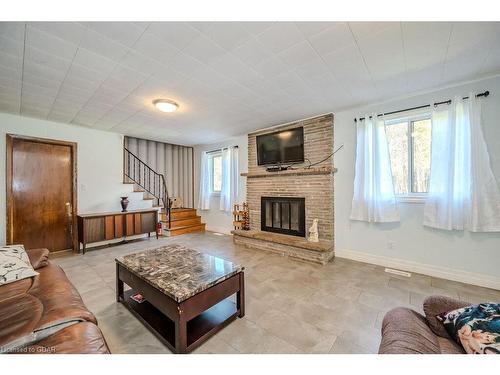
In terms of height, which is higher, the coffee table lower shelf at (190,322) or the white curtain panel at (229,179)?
the white curtain panel at (229,179)

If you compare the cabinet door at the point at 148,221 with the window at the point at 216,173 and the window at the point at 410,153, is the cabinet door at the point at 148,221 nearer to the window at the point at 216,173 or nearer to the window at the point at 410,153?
the window at the point at 216,173

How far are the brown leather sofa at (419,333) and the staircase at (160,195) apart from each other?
16.3 feet

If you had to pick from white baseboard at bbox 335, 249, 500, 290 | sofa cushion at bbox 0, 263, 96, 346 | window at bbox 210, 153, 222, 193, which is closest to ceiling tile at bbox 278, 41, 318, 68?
sofa cushion at bbox 0, 263, 96, 346

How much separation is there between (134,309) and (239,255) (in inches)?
77.7

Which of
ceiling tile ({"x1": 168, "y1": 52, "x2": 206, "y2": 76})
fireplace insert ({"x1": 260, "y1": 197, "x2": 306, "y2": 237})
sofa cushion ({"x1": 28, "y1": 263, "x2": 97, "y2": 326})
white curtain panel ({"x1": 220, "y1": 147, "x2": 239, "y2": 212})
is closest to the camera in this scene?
sofa cushion ({"x1": 28, "y1": 263, "x2": 97, "y2": 326})

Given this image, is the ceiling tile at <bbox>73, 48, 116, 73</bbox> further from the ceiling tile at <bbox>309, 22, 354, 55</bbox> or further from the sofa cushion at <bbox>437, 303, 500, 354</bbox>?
the sofa cushion at <bbox>437, 303, 500, 354</bbox>

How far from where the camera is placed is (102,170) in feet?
14.9

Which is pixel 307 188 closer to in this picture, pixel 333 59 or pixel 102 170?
pixel 333 59

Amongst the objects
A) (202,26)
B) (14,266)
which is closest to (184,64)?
(202,26)

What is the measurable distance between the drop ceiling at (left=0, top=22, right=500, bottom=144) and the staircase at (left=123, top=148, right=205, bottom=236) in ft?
7.06

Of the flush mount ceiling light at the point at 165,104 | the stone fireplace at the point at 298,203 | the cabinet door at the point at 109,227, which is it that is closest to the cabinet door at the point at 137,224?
the cabinet door at the point at 109,227

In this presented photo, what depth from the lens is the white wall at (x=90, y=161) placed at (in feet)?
11.5

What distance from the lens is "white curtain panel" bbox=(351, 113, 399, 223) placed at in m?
3.07

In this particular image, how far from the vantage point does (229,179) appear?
5387 millimetres
